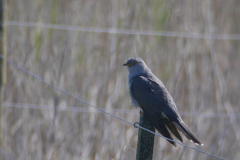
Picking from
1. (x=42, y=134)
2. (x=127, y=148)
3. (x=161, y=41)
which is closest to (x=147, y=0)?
(x=161, y=41)

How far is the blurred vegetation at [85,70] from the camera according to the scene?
3.63m

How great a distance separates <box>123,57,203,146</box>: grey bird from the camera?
2.30m

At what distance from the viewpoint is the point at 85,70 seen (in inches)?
144

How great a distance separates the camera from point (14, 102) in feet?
12.0

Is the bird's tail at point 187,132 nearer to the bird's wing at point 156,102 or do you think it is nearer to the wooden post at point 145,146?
the bird's wing at point 156,102

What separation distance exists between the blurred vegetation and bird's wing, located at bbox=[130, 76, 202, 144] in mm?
948

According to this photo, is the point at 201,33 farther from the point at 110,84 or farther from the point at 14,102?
the point at 14,102

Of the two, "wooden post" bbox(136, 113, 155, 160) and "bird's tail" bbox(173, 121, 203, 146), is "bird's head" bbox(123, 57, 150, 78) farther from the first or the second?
"wooden post" bbox(136, 113, 155, 160)

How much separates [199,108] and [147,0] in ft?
4.82

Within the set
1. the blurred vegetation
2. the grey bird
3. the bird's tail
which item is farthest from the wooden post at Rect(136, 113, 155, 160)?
the blurred vegetation

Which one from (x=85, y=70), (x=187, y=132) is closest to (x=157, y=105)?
(x=187, y=132)

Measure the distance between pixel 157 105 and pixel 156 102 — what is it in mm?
31

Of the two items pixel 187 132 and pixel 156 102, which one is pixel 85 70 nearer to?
pixel 156 102

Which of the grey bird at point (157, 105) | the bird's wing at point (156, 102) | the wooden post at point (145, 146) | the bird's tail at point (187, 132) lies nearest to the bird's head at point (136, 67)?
the grey bird at point (157, 105)
